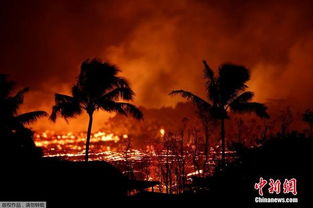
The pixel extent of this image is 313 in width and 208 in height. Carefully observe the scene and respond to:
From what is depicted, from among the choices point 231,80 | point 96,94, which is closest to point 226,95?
point 231,80

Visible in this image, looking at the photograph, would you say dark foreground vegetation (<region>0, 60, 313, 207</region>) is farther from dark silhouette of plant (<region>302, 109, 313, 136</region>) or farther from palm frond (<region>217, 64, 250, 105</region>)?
dark silhouette of plant (<region>302, 109, 313, 136</region>)

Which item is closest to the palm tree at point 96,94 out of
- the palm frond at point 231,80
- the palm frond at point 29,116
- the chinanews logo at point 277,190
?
the palm frond at point 29,116

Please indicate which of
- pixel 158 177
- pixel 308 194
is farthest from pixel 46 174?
pixel 158 177

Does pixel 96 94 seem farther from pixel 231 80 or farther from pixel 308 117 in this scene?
pixel 308 117

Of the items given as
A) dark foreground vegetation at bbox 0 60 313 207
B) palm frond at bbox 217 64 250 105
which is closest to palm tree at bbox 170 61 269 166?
palm frond at bbox 217 64 250 105

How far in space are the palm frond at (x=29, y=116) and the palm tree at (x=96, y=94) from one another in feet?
2.52

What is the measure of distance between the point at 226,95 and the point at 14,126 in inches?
557

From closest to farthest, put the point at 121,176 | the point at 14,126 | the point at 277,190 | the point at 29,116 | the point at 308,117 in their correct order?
the point at 277,190 < the point at 121,176 < the point at 14,126 < the point at 29,116 < the point at 308,117

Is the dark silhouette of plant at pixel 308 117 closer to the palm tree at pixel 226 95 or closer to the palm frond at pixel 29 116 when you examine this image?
the palm tree at pixel 226 95

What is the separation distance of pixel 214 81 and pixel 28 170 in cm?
1400

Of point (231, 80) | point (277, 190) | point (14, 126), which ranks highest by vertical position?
point (231, 80)

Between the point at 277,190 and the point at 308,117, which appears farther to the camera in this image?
the point at 308,117

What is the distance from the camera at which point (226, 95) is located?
23.5m

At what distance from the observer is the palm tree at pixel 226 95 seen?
911 inches
